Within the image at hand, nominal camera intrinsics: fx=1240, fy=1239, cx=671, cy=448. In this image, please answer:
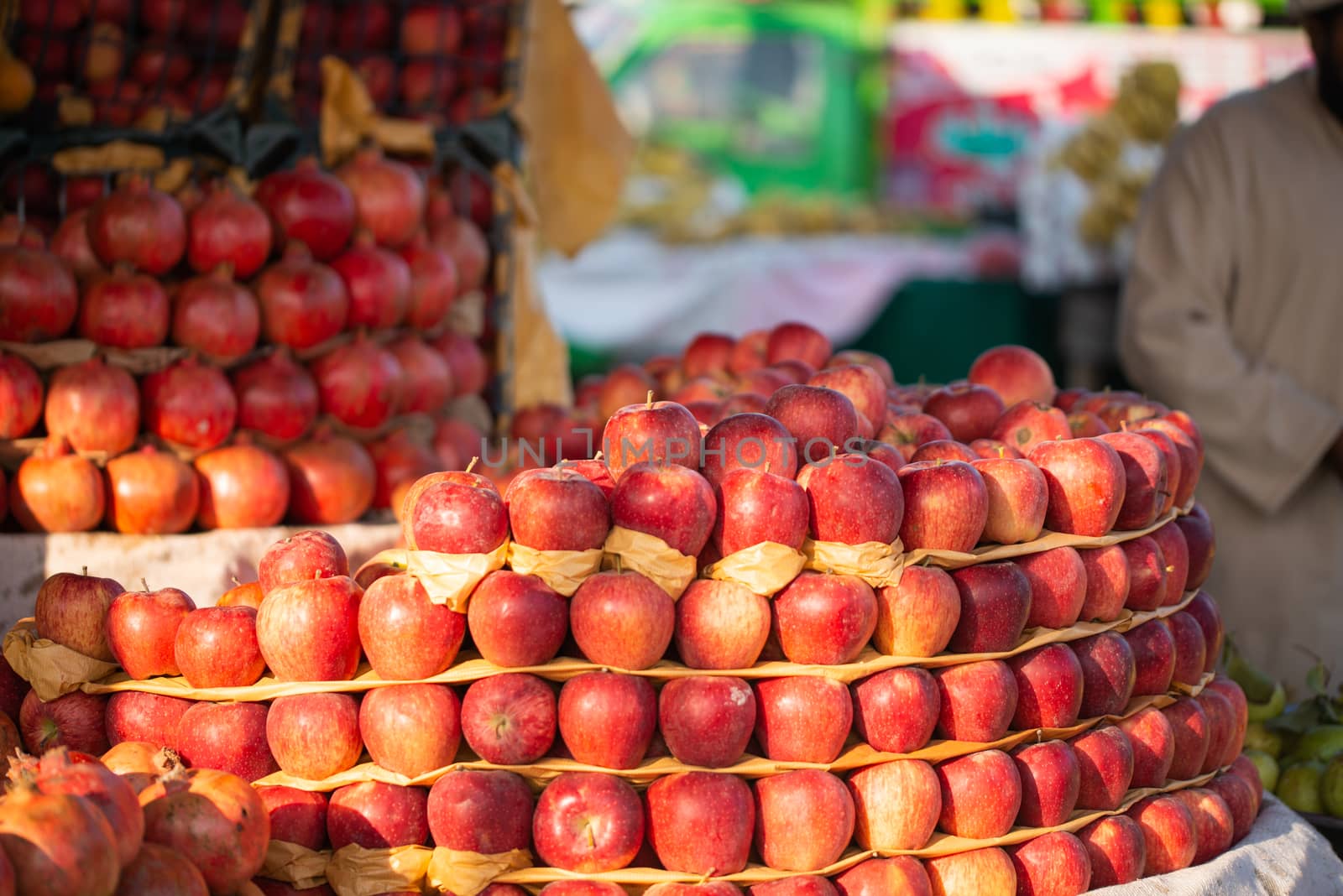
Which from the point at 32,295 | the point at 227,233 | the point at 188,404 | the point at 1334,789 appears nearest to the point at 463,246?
the point at 227,233

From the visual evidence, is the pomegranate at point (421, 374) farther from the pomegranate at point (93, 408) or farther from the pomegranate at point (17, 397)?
the pomegranate at point (17, 397)

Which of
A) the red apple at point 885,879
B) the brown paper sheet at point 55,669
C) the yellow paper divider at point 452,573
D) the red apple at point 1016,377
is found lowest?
the red apple at point 885,879

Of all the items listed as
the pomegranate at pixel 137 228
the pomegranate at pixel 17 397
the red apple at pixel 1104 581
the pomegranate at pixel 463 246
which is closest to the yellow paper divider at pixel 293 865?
the red apple at pixel 1104 581

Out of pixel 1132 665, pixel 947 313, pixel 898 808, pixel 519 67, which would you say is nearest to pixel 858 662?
pixel 898 808

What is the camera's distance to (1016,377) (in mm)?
2555

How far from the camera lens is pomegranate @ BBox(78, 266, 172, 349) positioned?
9.36ft

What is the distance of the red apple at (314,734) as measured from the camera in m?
1.75

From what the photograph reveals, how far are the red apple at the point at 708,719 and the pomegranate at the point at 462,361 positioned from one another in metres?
2.02

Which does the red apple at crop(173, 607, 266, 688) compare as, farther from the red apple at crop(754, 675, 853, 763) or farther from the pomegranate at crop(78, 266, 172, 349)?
the pomegranate at crop(78, 266, 172, 349)

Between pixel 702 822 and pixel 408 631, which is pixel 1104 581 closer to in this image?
pixel 702 822

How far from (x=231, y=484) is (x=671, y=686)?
154 cm

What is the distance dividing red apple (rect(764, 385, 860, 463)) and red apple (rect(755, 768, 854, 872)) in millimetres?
513

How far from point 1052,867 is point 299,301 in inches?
84.7

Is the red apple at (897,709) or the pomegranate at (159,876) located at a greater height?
the red apple at (897,709)
